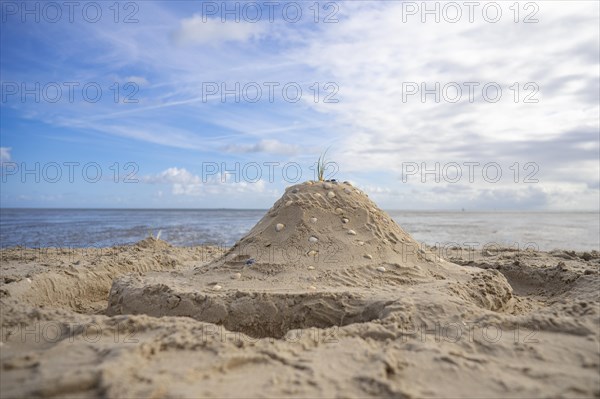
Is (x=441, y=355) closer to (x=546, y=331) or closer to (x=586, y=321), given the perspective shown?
(x=546, y=331)

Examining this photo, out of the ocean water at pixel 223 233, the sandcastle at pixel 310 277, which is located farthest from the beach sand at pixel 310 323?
the ocean water at pixel 223 233

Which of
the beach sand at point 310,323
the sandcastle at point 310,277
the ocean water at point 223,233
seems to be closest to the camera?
the beach sand at point 310,323

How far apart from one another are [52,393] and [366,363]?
64.8 inches

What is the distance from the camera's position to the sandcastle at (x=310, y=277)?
A: 144 inches

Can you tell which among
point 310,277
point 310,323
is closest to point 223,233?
point 310,277

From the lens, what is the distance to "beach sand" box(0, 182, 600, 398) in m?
2.15

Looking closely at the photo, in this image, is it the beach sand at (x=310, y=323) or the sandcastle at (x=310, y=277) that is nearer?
the beach sand at (x=310, y=323)

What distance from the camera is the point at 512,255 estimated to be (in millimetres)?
7273

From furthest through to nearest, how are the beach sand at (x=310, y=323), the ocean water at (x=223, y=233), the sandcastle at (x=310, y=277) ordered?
1. the ocean water at (x=223, y=233)
2. the sandcastle at (x=310, y=277)
3. the beach sand at (x=310, y=323)

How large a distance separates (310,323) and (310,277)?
0.64 metres

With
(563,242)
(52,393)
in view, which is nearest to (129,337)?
(52,393)

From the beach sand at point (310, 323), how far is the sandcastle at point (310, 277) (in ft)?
0.05

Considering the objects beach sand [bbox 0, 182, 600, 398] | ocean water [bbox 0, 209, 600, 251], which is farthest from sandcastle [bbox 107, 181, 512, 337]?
ocean water [bbox 0, 209, 600, 251]

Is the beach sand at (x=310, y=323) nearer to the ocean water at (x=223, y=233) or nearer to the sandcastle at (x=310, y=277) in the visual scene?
the sandcastle at (x=310, y=277)
